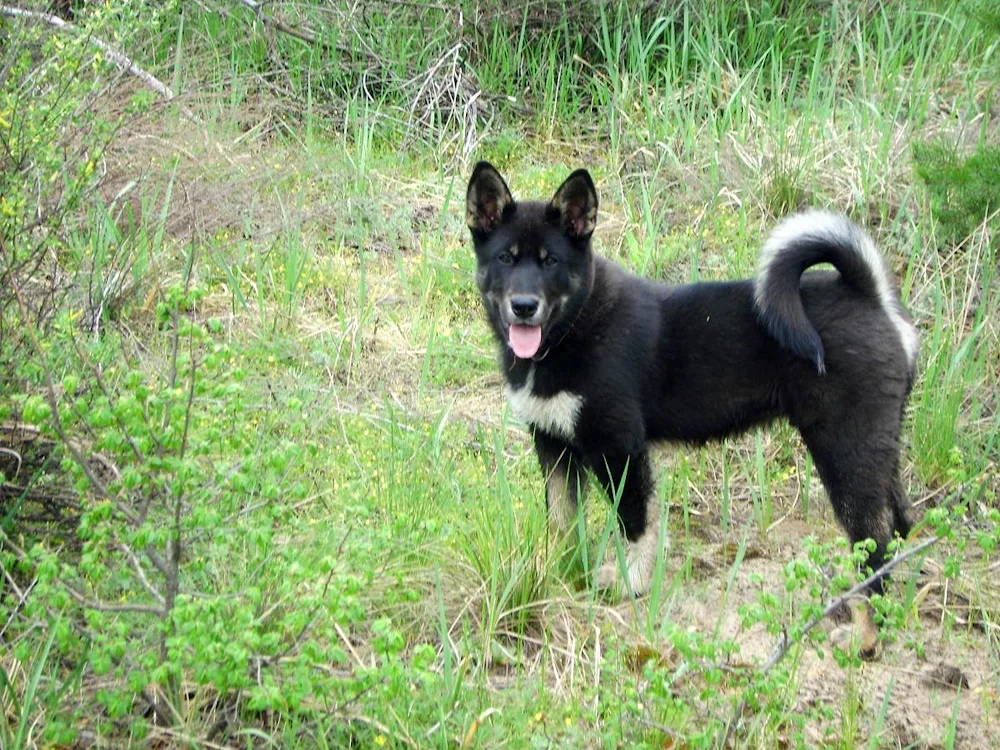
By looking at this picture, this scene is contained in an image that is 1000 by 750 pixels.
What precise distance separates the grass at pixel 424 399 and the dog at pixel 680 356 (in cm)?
22

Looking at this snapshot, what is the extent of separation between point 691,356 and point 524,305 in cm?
63

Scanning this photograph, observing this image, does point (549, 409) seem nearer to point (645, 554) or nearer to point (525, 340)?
point (525, 340)

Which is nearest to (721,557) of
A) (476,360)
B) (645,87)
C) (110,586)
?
(476,360)

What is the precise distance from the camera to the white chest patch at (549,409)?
4.08m

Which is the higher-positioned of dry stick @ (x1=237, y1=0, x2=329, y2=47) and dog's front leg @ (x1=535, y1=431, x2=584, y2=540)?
dry stick @ (x1=237, y1=0, x2=329, y2=47)

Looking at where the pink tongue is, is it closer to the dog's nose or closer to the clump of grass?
the dog's nose

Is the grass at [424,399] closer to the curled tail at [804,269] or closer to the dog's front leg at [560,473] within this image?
the dog's front leg at [560,473]

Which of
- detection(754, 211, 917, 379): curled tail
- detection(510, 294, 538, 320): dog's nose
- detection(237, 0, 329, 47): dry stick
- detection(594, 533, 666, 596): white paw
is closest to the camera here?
detection(754, 211, 917, 379): curled tail

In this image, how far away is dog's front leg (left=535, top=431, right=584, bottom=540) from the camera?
4.23 m

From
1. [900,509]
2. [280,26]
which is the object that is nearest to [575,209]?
[900,509]

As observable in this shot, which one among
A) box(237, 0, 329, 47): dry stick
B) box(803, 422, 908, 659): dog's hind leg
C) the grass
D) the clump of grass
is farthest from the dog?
box(237, 0, 329, 47): dry stick

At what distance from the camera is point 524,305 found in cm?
402

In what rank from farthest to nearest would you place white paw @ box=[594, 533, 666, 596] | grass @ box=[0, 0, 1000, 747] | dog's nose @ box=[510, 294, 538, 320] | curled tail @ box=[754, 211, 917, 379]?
white paw @ box=[594, 533, 666, 596] < dog's nose @ box=[510, 294, 538, 320] < curled tail @ box=[754, 211, 917, 379] < grass @ box=[0, 0, 1000, 747]

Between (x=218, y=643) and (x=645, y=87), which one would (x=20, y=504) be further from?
(x=645, y=87)
